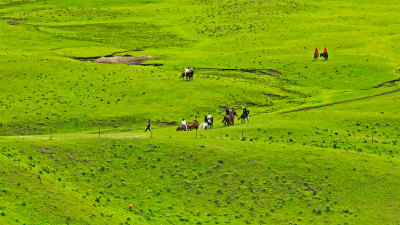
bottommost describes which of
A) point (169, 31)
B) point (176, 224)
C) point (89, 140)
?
point (176, 224)

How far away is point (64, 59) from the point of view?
110 metres

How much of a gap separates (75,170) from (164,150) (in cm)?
847

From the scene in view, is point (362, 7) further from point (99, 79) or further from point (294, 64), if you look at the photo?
point (99, 79)

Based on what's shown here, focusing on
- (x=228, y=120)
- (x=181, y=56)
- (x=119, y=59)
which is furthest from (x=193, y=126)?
(x=181, y=56)

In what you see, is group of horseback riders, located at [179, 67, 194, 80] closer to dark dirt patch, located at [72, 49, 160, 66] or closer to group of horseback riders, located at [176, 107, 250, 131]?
dark dirt patch, located at [72, 49, 160, 66]

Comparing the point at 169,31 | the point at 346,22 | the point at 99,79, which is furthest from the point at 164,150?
the point at 346,22

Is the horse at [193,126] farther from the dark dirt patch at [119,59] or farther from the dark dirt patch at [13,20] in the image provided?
the dark dirt patch at [13,20]

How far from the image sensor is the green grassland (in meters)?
50.1

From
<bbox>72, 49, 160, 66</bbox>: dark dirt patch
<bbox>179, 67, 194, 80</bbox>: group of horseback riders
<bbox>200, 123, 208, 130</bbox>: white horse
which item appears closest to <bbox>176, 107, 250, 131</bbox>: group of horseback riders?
<bbox>200, 123, 208, 130</bbox>: white horse

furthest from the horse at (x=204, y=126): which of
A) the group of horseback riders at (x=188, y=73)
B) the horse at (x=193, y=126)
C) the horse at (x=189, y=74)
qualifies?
the horse at (x=189, y=74)

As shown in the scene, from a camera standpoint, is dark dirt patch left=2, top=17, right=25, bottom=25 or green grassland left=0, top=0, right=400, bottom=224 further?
dark dirt patch left=2, top=17, right=25, bottom=25

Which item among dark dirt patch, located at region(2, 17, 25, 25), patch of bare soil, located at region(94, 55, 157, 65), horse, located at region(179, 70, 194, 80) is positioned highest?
dark dirt patch, located at region(2, 17, 25, 25)

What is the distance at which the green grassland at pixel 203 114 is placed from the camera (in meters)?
50.1

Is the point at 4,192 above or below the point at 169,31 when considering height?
below
